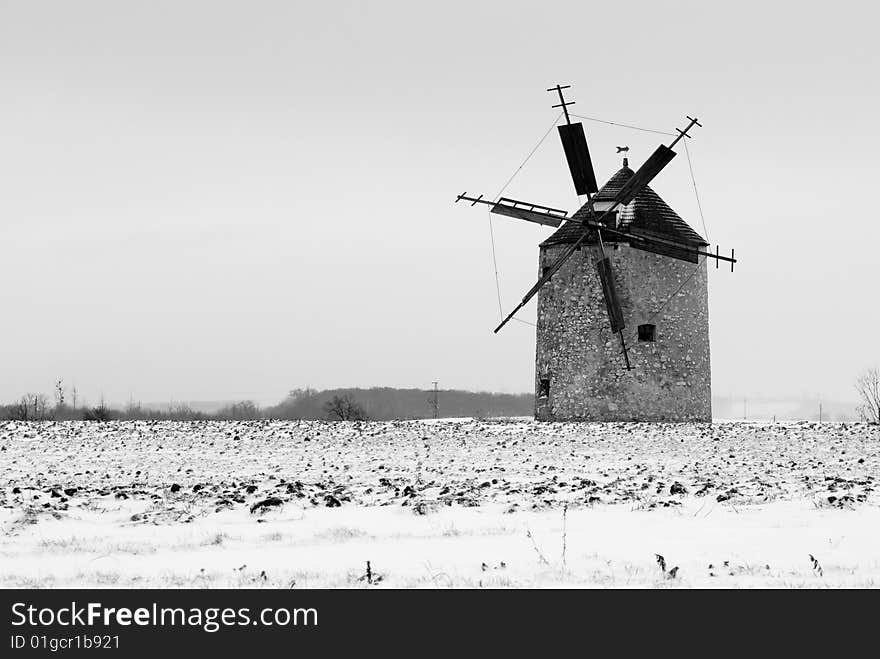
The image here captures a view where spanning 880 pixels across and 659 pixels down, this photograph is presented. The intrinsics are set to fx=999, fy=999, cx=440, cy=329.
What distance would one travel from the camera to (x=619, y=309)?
108 feet

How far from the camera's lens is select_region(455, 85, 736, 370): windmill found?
33188 millimetres

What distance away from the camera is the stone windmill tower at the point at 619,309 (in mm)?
33469

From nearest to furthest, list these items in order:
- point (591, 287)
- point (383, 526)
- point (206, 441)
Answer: point (383, 526) → point (206, 441) → point (591, 287)

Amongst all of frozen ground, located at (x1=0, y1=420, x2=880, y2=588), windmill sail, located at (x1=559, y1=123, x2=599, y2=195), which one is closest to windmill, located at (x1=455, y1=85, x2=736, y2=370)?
windmill sail, located at (x1=559, y1=123, x2=599, y2=195)

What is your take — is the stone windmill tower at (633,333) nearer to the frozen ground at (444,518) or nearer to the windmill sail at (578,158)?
the windmill sail at (578,158)

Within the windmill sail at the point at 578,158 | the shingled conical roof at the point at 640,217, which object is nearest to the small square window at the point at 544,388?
the shingled conical roof at the point at 640,217

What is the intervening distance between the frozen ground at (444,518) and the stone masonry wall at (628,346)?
11.1 metres

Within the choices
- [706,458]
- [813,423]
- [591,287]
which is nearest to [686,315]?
[591,287]

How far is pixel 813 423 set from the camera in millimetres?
30359

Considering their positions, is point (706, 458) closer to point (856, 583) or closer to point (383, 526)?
point (383, 526)

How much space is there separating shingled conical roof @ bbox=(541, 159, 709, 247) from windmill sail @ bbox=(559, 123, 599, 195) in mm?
570

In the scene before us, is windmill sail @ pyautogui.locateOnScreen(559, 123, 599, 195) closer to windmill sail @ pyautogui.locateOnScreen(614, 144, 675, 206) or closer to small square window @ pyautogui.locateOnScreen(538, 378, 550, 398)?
windmill sail @ pyautogui.locateOnScreen(614, 144, 675, 206)

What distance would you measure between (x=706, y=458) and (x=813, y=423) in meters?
11.7

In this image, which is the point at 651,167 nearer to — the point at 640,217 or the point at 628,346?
the point at 640,217
